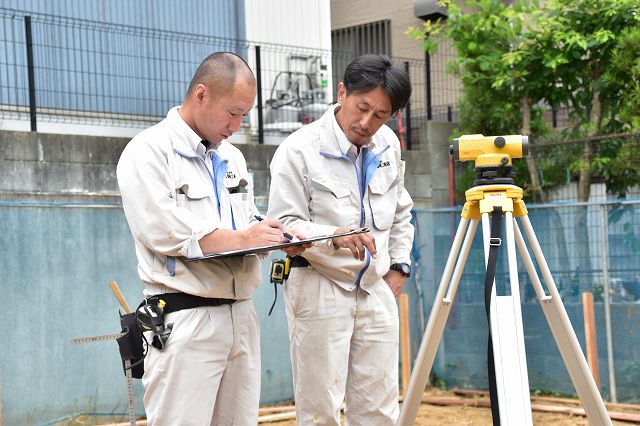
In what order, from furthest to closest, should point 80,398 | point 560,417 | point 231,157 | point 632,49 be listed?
1. point 632,49
2. point 560,417
3. point 80,398
4. point 231,157

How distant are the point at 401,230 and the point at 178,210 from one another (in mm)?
1378

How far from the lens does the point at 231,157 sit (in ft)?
11.2

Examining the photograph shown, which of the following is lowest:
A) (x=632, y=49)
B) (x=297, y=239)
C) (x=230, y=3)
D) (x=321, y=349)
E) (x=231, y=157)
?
(x=321, y=349)

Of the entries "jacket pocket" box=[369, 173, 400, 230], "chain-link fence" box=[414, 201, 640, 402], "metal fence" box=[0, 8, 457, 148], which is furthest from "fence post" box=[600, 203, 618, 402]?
"jacket pocket" box=[369, 173, 400, 230]

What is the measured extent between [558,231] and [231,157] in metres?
4.56

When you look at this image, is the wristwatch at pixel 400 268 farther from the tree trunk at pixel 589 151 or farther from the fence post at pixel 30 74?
the tree trunk at pixel 589 151

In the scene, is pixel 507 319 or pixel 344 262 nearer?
pixel 507 319

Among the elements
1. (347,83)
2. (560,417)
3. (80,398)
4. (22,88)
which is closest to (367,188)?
(347,83)

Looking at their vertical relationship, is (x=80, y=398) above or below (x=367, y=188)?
below

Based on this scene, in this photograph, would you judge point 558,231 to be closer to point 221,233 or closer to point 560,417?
point 560,417

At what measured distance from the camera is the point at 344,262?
3656 mm

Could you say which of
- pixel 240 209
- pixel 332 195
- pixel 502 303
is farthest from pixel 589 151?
pixel 240 209

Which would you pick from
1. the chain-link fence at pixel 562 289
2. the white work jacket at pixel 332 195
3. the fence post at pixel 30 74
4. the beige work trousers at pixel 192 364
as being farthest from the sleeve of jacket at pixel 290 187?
the fence post at pixel 30 74

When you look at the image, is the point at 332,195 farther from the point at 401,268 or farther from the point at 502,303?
the point at 502,303
